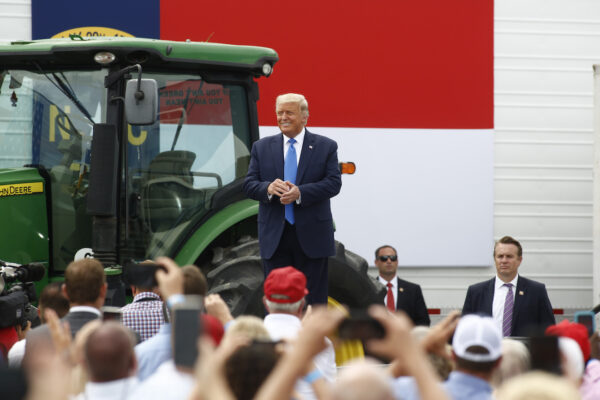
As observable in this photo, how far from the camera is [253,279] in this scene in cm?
575

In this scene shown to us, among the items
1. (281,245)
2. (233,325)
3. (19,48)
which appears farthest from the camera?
(19,48)

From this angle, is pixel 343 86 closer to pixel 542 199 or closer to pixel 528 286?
pixel 542 199

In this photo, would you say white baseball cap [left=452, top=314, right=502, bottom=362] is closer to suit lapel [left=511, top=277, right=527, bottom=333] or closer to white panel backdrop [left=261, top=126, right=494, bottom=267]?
suit lapel [left=511, top=277, right=527, bottom=333]

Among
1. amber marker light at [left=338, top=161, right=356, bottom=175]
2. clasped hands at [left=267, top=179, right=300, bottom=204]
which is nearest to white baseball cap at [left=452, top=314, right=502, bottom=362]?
clasped hands at [left=267, top=179, right=300, bottom=204]

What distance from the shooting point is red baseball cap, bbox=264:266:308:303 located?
372cm

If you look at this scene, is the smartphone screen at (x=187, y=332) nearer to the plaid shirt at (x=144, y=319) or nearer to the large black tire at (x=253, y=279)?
the plaid shirt at (x=144, y=319)

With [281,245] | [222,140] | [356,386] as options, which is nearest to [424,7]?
[222,140]

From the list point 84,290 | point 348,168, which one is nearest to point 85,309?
point 84,290

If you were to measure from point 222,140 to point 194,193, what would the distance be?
36cm

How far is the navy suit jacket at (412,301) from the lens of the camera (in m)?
7.22

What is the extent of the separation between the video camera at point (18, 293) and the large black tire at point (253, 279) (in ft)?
3.14

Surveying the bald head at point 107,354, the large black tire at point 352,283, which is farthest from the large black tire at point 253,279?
the bald head at point 107,354

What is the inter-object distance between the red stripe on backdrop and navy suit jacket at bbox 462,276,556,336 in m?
2.05

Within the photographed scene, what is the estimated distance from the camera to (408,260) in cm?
Result: 755
